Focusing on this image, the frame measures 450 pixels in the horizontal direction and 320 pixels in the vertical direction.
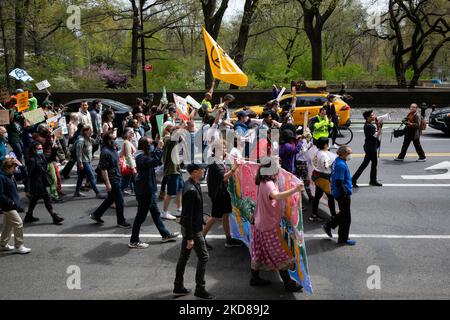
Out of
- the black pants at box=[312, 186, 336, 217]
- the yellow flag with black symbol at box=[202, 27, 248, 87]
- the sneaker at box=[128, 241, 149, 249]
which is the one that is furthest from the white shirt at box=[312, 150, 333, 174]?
the sneaker at box=[128, 241, 149, 249]

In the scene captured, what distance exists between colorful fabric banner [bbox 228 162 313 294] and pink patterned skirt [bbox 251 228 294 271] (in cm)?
7

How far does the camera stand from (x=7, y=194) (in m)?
8.26

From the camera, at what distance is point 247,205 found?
306 inches

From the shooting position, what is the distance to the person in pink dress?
6777 mm

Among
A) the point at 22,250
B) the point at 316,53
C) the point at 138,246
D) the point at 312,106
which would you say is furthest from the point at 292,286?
the point at 316,53

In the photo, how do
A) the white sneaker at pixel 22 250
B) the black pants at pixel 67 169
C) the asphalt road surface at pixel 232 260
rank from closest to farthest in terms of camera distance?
the asphalt road surface at pixel 232 260 < the white sneaker at pixel 22 250 < the black pants at pixel 67 169

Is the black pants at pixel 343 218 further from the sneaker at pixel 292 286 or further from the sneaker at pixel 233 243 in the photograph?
the sneaker at pixel 292 286

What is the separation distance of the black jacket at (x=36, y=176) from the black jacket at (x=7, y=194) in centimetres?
103

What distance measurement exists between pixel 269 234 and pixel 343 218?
1993 mm

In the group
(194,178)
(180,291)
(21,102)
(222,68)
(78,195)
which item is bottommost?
(180,291)

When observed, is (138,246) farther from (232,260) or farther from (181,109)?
(181,109)

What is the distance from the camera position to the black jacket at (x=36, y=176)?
9.44 m

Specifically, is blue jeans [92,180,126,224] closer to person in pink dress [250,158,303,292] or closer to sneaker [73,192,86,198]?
sneaker [73,192,86,198]

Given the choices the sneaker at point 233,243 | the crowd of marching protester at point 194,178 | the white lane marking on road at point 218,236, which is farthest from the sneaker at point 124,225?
the sneaker at point 233,243
